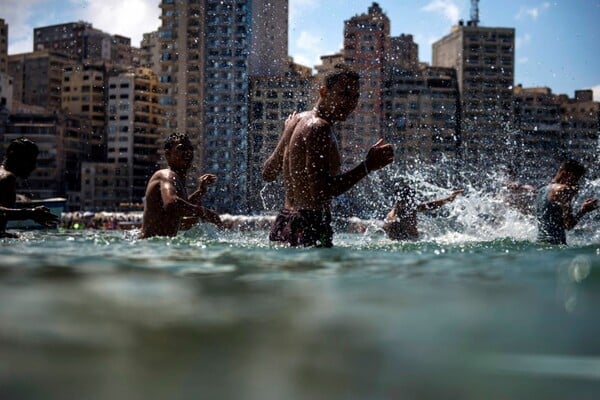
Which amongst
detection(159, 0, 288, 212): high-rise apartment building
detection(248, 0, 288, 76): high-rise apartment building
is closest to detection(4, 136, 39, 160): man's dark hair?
detection(248, 0, 288, 76): high-rise apartment building

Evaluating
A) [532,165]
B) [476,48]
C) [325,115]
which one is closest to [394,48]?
[476,48]

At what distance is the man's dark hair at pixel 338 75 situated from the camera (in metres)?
5.18

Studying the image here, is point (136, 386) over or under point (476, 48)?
under

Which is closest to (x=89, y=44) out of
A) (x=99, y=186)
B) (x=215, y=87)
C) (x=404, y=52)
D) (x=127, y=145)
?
(x=127, y=145)

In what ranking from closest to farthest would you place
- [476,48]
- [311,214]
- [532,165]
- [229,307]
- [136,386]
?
1. [136,386]
2. [229,307]
3. [311,214]
4. [532,165]
5. [476,48]

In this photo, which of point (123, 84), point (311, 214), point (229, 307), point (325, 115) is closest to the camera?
point (229, 307)

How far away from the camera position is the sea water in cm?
158

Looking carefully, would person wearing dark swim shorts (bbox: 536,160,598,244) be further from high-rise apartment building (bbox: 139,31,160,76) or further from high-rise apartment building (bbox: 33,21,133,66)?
high-rise apartment building (bbox: 33,21,133,66)

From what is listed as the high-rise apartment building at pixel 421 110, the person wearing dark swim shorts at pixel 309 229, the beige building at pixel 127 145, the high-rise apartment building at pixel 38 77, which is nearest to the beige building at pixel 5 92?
the beige building at pixel 127 145

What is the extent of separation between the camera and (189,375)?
1600 mm

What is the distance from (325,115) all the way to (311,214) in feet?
2.61

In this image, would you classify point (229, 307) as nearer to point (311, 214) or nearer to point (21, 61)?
point (311, 214)

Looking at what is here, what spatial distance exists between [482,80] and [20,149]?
96270mm

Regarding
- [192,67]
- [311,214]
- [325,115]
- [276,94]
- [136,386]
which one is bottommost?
[136,386]
